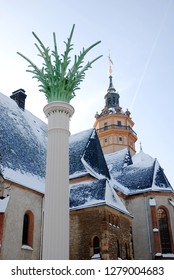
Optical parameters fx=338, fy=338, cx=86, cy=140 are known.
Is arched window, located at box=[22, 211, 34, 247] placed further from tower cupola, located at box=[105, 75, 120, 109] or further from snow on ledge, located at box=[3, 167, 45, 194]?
tower cupola, located at box=[105, 75, 120, 109]

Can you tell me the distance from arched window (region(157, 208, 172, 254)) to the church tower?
17.3 meters

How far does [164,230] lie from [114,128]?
68.8 feet

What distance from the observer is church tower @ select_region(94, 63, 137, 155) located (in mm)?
43316

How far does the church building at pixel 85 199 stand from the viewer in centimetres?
1680

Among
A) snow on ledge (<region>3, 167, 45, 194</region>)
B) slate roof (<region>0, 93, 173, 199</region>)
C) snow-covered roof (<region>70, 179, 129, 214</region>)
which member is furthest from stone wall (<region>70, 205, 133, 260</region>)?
slate roof (<region>0, 93, 173, 199</region>)

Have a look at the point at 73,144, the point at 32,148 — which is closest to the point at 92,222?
the point at 32,148

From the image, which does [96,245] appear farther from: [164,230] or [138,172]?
[138,172]

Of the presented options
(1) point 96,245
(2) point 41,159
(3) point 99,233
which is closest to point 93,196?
(3) point 99,233

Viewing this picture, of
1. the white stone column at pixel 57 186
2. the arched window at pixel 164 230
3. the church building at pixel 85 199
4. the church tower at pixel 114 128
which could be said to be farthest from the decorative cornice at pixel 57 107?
the church tower at pixel 114 128

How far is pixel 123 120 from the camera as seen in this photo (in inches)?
1811

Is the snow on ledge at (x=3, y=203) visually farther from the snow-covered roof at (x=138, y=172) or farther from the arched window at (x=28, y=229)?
the snow-covered roof at (x=138, y=172)

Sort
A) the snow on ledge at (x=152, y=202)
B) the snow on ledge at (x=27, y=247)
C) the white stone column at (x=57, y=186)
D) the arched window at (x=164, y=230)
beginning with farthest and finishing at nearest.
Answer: the snow on ledge at (x=152, y=202)
the arched window at (x=164, y=230)
the snow on ledge at (x=27, y=247)
the white stone column at (x=57, y=186)

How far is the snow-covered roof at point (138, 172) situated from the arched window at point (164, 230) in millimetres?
1884
